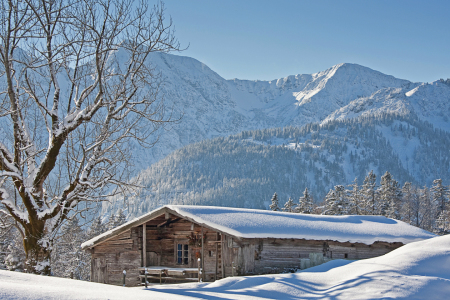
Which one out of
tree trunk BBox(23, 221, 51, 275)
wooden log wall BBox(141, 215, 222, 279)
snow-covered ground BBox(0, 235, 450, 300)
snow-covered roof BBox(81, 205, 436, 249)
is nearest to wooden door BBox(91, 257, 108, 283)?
snow-covered roof BBox(81, 205, 436, 249)

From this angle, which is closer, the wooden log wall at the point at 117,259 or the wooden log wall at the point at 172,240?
the wooden log wall at the point at 172,240

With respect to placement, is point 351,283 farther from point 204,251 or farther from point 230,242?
point 204,251

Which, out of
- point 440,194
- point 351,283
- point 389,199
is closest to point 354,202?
point 389,199

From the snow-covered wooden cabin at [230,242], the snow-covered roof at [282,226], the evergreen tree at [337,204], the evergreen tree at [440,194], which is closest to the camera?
the snow-covered roof at [282,226]

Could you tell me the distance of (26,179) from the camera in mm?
11789

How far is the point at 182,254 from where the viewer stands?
21531mm

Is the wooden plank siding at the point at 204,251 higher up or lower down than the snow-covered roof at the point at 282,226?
lower down

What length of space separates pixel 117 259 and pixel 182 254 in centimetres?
A: 331

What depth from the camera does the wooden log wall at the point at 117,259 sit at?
69.4ft

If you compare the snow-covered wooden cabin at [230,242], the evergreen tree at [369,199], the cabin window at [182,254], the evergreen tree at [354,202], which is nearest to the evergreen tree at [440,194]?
the evergreen tree at [369,199]

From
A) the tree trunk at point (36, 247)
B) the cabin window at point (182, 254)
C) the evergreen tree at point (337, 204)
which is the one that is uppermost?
the evergreen tree at point (337, 204)

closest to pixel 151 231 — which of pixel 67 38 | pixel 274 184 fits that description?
pixel 67 38

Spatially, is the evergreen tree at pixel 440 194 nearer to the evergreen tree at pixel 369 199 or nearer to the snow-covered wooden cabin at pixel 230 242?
the evergreen tree at pixel 369 199

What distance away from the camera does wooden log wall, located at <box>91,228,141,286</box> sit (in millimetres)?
21144
